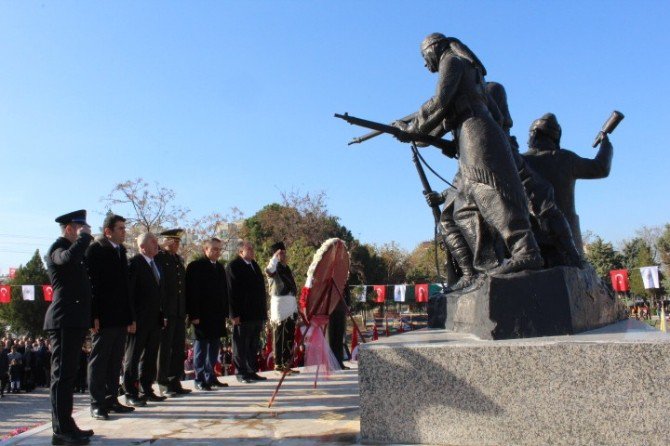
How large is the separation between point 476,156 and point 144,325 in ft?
11.2

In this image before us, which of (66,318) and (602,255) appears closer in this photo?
(66,318)

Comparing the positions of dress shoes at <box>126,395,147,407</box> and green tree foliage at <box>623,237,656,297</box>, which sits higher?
green tree foliage at <box>623,237,656,297</box>

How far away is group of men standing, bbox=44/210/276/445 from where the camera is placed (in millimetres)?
3887

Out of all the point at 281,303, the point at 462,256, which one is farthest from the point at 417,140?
the point at 281,303

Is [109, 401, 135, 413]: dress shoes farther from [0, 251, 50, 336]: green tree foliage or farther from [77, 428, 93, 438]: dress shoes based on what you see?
[0, 251, 50, 336]: green tree foliage

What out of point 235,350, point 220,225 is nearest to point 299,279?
point 220,225

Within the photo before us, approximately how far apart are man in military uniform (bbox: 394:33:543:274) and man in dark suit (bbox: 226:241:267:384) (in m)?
3.05

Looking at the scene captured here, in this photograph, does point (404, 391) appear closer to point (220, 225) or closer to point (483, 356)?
point (483, 356)

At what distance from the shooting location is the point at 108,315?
4516 millimetres

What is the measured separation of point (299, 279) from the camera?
22078mm

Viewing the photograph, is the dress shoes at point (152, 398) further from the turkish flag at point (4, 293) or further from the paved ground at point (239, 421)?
the turkish flag at point (4, 293)

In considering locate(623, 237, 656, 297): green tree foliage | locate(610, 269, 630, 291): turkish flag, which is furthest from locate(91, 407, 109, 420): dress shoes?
locate(623, 237, 656, 297): green tree foliage

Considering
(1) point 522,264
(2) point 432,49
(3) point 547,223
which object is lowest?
(1) point 522,264

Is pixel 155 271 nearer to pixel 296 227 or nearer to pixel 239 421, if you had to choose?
pixel 239 421
